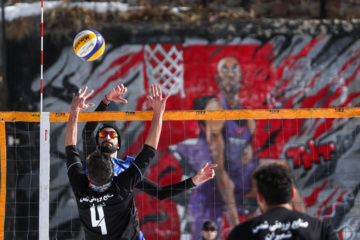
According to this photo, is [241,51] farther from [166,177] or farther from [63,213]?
[63,213]

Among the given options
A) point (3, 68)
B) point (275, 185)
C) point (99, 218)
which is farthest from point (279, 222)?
point (3, 68)

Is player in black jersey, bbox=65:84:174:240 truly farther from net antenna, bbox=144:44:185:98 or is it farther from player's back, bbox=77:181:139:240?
net antenna, bbox=144:44:185:98

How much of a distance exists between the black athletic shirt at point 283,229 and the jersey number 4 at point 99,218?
1.63 metres

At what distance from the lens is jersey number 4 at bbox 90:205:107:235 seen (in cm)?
459

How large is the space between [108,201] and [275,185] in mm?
1765

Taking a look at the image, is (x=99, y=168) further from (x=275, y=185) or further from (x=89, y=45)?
(x=89, y=45)

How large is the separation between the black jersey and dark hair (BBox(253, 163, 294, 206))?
5.15ft

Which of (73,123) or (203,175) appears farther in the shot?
(203,175)

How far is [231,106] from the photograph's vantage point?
10.2 m

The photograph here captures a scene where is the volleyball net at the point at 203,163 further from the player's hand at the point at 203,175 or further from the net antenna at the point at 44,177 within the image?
the player's hand at the point at 203,175

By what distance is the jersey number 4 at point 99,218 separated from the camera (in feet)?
15.1

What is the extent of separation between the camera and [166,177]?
1014 cm

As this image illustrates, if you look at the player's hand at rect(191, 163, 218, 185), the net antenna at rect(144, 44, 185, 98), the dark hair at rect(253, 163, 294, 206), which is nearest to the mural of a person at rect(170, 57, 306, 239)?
the net antenna at rect(144, 44, 185, 98)

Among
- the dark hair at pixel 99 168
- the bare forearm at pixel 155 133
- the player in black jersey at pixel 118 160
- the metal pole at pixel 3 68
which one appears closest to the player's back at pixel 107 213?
the dark hair at pixel 99 168
